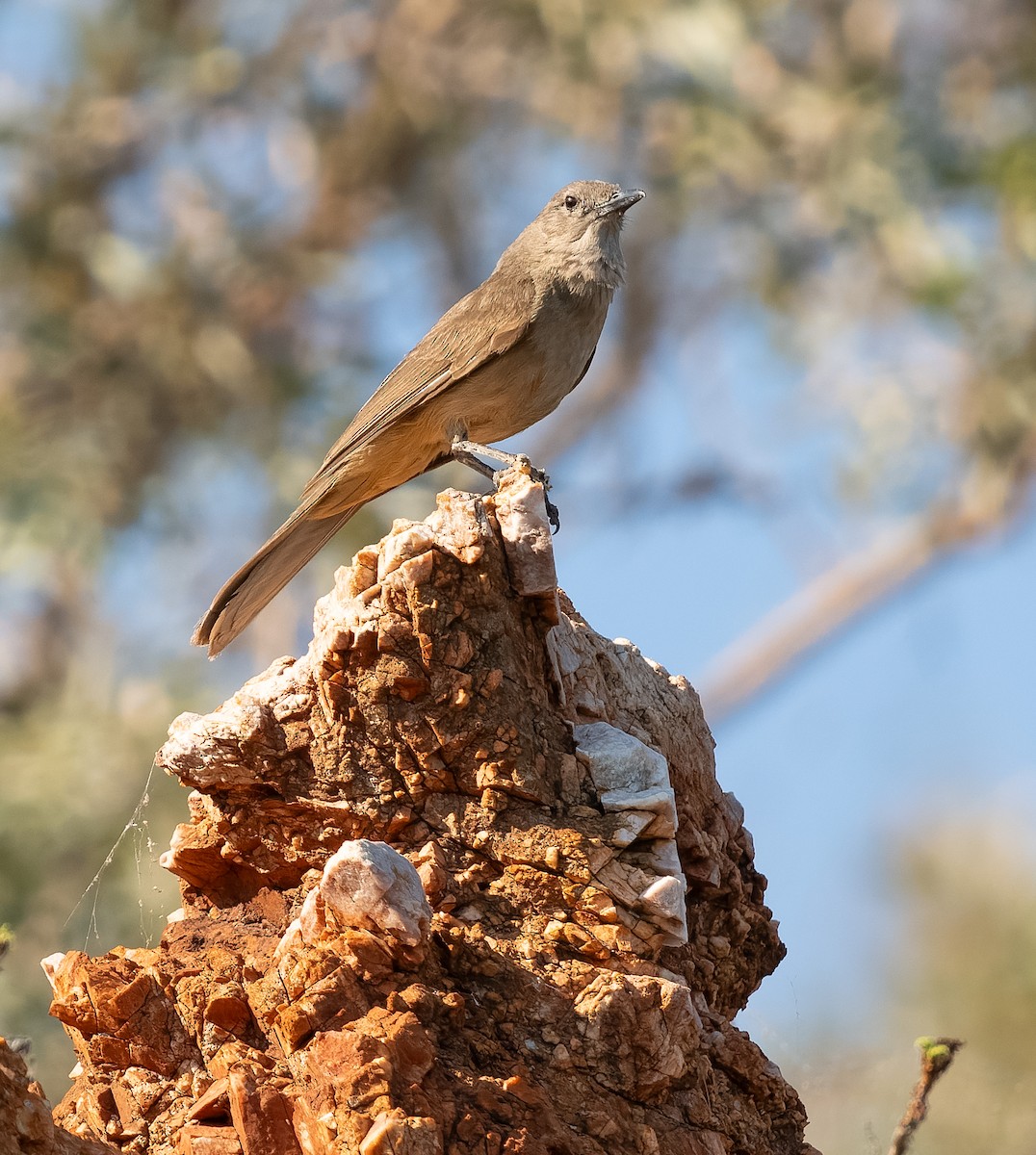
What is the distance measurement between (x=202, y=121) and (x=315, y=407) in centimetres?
302

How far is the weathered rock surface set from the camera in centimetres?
309

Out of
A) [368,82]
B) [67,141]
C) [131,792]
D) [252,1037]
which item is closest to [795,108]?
[368,82]

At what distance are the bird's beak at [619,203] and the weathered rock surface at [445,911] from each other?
3004 millimetres

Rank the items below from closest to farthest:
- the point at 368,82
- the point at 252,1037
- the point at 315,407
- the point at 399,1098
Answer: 1. the point at 399,1098
2. the point at 252,1037
3. the point at 315,407
4. the point at 368,82

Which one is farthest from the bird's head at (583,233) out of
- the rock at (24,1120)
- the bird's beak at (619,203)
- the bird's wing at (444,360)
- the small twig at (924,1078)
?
the rock at (24,1120)

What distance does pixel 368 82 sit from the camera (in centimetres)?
1560

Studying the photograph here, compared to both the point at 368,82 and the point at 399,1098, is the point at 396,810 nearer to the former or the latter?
the point at 399,1098

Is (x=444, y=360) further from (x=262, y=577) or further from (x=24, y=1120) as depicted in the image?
(x=24, y=1120)

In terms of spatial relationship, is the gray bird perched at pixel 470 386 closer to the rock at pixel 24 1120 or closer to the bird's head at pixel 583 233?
the bird's head at pixel 583 233

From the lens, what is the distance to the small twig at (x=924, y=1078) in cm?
414

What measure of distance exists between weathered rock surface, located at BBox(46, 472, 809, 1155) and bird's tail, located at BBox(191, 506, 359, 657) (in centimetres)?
146

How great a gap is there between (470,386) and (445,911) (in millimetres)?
3015

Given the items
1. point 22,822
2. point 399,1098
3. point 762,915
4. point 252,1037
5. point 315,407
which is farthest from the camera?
point 315,407

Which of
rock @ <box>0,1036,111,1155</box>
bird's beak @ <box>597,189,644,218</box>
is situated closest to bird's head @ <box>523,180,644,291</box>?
bird's beak @ <box>597,189,644,218</box>
